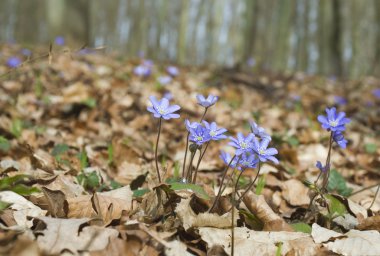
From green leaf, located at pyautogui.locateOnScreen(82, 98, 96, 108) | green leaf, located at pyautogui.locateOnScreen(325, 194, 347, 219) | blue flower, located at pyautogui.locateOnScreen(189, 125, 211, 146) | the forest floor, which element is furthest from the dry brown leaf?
green leaf, located at pyautogui.locateOnScreen(82, 98, 96, 108)

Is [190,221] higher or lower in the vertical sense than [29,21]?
lower

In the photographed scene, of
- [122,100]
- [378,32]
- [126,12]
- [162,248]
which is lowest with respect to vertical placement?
[162,248]

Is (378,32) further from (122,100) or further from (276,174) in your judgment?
(276,174)

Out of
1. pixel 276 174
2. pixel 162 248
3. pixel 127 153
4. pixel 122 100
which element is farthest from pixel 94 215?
pixel 122 100

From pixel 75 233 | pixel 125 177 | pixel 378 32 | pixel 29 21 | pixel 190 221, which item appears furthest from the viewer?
pixel 29 21

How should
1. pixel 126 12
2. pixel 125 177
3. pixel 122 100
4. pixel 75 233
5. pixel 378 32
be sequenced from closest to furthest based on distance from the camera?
pixel 75 233
pixel 125 177
pixel 122 100
pixel 378 32
pixel 126 12

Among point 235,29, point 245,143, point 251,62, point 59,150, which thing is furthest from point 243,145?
point 235,29
